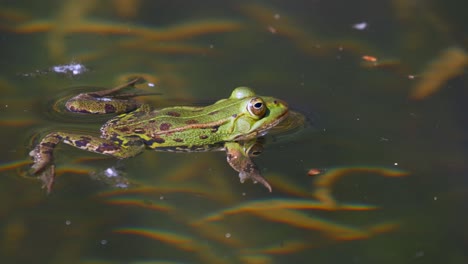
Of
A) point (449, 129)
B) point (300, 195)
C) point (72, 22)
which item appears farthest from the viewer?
point (72, 22)

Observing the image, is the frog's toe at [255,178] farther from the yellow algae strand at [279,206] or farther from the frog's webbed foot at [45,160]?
the frog's webbed foot at [45,160]

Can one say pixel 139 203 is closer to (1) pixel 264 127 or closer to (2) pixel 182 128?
(2) pixel 182 128

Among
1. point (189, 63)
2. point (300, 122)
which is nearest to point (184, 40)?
point (189, 63)

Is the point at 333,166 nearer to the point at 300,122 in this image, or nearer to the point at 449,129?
the point at 300,122

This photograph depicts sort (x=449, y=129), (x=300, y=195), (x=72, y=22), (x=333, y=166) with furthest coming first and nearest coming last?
(x=72, y=22)
(x=449, y=129)
(x=333, y=166)
(x=300, y=195)

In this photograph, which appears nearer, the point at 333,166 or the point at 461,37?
the point at 333,166

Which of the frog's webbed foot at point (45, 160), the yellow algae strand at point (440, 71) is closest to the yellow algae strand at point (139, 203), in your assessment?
the frog's webbed foot at point (45, 160)

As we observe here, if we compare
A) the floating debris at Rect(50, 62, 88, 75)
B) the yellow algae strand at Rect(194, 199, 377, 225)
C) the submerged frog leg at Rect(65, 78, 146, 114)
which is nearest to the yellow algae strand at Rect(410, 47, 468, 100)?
the yellow algae strand at Rect(194, 199, 377, 225)

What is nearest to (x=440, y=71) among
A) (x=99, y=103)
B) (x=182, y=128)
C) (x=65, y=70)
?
(x=182, y=128)
